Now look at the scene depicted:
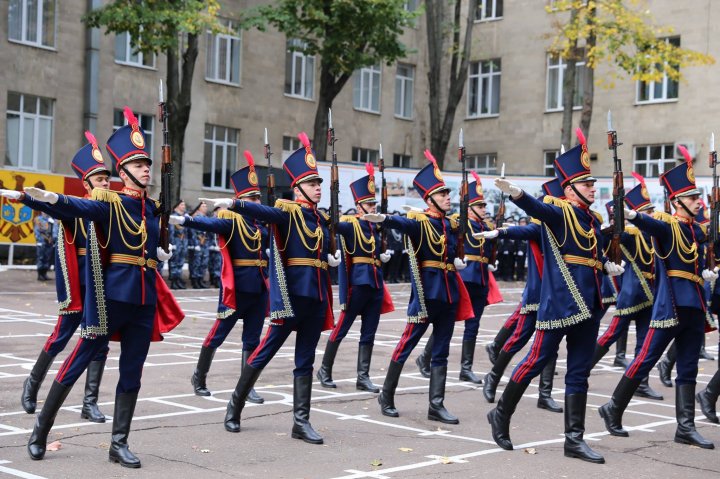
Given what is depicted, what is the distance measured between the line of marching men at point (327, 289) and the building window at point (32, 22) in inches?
796

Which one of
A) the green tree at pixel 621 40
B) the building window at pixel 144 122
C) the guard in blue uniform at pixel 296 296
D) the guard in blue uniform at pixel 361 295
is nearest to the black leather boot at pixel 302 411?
the guard in blue uniform at pixel 296 296

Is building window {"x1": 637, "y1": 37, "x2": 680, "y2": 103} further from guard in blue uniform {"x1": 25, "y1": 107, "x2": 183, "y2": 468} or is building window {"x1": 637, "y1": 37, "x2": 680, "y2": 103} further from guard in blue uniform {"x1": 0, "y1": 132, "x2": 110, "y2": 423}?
guard in blue uniform {"x1": 25, "y1": 107, "x2": 183, "y2": 468}

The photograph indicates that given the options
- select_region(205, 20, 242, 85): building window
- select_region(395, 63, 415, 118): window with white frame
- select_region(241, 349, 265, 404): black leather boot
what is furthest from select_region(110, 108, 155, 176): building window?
select_region(241, 349, 265, 404): black leather boot

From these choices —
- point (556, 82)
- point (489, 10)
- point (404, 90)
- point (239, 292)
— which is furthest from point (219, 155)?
point (239, 292)

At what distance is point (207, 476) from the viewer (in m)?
7.52

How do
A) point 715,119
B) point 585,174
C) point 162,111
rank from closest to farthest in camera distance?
point 162,111 < point 585,174 < point 715,119

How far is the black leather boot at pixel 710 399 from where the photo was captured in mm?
10586

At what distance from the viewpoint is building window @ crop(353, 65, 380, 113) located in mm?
39719

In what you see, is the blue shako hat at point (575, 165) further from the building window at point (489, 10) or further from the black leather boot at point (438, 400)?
the building window at point (489, 10)

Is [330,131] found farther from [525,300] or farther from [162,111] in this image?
[525,300]

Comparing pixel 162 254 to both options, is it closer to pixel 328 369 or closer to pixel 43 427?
pixel 43 427

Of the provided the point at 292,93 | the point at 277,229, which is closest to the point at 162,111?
the point at 277,229

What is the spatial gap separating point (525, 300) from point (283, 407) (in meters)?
2.62

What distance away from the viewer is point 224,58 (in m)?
35.1
